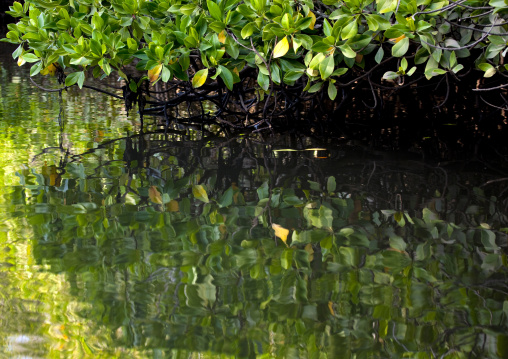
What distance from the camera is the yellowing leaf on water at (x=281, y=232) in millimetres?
1812

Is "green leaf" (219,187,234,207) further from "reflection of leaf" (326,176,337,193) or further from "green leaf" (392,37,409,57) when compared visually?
"green leaf" (392,37,409,57)

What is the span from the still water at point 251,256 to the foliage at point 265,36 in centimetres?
48

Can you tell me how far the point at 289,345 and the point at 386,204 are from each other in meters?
1.02

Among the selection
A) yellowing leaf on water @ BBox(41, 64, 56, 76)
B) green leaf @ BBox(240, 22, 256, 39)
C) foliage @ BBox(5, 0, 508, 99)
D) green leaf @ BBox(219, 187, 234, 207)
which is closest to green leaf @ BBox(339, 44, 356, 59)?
foliage @ BBox(5, 0, 508, 99)

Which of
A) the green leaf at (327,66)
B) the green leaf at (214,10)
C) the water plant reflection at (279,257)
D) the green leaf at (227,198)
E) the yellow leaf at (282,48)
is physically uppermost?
the green leaf at (214,10)

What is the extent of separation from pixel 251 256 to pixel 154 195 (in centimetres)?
71

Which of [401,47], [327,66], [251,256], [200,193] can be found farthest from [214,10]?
[251,256]

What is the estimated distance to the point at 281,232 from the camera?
6.11 feet

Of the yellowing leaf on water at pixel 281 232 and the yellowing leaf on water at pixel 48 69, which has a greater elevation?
the yellowing leaf on water at pixel 48 69

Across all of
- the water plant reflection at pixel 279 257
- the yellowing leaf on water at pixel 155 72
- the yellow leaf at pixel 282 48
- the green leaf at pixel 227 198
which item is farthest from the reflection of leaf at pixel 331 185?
the yellowing leaf on water at pixel 155 72

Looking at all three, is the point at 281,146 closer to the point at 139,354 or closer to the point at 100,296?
the point at 100,296

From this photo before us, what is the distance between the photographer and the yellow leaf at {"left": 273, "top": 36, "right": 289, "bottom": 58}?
2812 millimetres

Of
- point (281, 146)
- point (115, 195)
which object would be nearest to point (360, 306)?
point (115, 195)

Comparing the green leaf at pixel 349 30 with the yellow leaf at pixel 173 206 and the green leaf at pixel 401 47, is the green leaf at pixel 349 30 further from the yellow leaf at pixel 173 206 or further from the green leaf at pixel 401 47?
the yellow leaf at pixel 173 206
